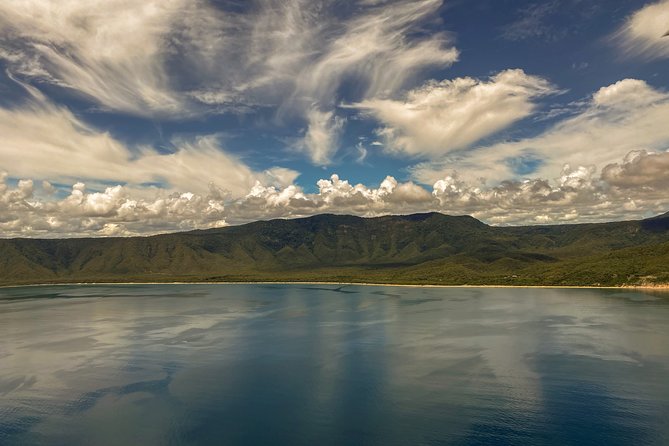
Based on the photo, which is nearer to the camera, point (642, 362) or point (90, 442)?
point (90, 442)

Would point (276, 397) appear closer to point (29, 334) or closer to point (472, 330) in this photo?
point (472, 330)

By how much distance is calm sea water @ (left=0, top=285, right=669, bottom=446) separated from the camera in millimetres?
74938

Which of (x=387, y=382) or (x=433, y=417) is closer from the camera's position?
(x=433, y=417)

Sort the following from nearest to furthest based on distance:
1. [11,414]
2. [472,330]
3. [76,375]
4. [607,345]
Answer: [11,414] → [76,375] → [607,345] → [472,330]

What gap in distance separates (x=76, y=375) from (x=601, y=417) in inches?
4647

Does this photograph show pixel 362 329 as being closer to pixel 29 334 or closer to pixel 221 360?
pixel 221 360

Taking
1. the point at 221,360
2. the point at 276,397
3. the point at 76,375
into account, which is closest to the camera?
the point at 276,397

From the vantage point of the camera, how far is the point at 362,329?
18300 centimetres

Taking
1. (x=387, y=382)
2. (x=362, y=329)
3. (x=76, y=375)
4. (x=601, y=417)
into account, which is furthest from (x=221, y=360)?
(x=601, y=417)

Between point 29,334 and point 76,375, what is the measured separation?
88578 millimetres

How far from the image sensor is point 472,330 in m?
173

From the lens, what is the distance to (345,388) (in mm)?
100250

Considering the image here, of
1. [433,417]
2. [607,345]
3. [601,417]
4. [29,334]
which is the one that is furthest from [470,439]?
[29,334]

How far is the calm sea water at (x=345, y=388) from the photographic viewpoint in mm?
74938
